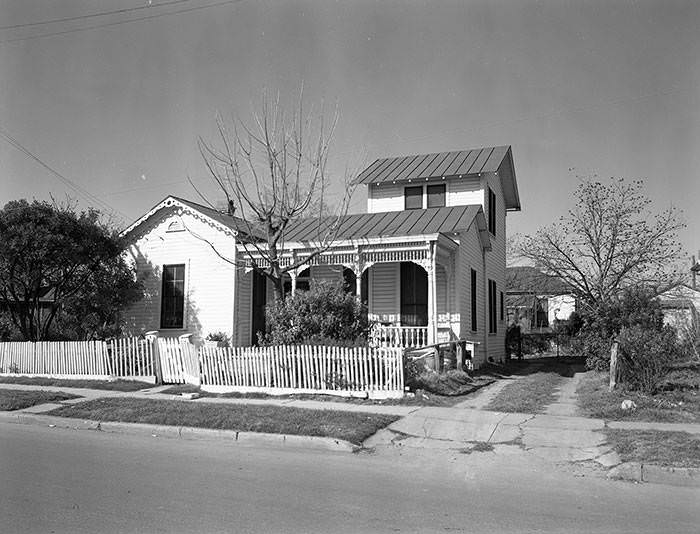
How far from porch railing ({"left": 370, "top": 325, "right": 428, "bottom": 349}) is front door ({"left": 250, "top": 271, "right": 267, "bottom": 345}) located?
467cm

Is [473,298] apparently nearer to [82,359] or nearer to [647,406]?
[647,406]

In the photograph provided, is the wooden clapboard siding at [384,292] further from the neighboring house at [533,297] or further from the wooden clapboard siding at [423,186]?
the neighboring house at [533,297]

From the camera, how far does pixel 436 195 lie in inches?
885

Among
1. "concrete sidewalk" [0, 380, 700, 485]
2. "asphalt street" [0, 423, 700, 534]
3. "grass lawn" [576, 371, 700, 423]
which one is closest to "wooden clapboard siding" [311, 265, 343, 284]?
"concrete sidewalk" [0, 380, 700, 485]

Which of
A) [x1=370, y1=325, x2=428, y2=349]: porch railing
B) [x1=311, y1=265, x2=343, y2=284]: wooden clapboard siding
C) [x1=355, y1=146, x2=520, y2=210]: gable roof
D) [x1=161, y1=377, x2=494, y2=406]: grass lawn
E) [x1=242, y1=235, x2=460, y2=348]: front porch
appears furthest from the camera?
[x1=355, y1=146, x2=520, y2=210]: gable roof

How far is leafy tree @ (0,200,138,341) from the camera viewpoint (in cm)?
1764

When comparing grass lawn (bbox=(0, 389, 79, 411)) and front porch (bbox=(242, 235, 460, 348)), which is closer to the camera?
grass lawn (bbox=(0, 389, 79, 411))

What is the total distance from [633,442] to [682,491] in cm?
166

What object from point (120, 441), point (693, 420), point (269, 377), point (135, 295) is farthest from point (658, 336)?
point (135, 295)

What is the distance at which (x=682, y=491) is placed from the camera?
263 inches

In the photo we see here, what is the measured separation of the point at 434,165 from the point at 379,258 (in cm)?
659

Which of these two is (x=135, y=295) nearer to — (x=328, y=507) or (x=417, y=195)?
(x=417, y=195)

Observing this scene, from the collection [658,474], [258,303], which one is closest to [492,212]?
[258,303]

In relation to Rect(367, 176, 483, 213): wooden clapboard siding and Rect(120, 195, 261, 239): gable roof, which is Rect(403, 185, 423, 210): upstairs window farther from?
Rect(120, 195, 261, 239): gable roof
